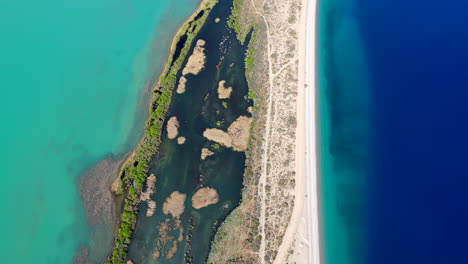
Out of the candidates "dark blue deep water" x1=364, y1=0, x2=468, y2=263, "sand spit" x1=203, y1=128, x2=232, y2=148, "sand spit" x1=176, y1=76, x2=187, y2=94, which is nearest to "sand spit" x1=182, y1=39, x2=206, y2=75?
"sand spit" x1=176, y1=76, x2=187, y2=94

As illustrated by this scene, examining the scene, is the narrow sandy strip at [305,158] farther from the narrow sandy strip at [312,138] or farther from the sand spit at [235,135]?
the sand spit at [235,135]

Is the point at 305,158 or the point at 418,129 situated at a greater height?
the point at 418,129

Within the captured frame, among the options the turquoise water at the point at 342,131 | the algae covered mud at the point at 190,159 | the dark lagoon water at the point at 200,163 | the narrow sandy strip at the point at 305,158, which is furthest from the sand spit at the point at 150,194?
the turquoise water at the point at 342,131

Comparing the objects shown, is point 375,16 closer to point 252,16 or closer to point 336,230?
point 252,16

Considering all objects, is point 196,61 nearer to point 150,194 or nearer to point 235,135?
point 235,135

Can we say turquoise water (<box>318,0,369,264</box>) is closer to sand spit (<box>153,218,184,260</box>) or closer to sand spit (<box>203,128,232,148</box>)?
sand spit (<box>203,128,232,148</box>)

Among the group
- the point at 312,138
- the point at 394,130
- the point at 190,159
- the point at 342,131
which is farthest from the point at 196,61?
the point at 394,130
